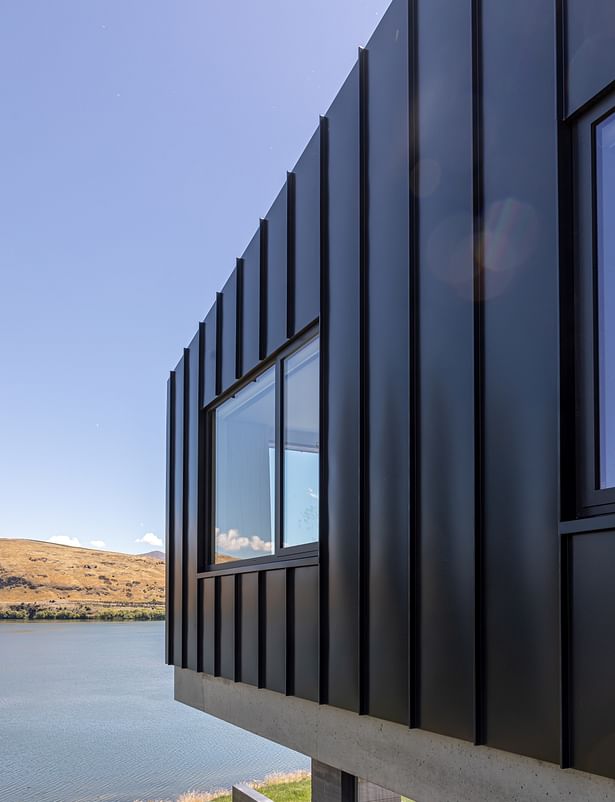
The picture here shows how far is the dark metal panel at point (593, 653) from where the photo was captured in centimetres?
240

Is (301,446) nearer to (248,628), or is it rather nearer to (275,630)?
(275,630)

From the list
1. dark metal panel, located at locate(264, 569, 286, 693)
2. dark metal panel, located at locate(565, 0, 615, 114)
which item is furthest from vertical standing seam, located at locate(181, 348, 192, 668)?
dark metal panel, located at locate(565, 0, 615, 114)

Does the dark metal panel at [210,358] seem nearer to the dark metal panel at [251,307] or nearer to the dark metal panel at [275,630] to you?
the dark metal panel at [251,307]

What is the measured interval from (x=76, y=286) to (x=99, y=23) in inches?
1604

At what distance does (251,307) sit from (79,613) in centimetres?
6700

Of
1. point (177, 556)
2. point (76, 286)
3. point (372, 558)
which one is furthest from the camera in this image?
point (76, 286)

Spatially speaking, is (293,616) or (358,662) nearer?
(358,662)

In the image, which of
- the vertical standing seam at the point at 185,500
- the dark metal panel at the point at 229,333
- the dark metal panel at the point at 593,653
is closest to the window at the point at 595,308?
the dark metal panel at the point at 593,653

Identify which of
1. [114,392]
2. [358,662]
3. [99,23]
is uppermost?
[99,23]

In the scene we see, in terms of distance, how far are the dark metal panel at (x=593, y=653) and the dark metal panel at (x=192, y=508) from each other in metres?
4.46

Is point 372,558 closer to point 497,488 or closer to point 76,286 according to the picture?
point 497,488

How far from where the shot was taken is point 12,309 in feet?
220

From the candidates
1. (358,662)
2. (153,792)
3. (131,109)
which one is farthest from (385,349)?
(131,109)

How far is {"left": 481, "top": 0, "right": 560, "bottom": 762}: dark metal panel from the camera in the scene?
2709 millimetres
